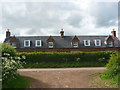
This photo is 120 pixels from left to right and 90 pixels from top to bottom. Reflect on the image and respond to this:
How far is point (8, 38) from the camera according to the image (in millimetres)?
38281

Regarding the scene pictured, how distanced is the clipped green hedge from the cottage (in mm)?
11036

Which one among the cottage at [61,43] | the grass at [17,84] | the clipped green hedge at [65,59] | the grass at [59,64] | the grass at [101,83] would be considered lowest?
the grass at [101,83]

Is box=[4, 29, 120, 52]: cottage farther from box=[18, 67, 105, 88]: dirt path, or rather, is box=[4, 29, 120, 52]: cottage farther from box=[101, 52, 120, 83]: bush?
box=[101, 52, 120, 83]: bush

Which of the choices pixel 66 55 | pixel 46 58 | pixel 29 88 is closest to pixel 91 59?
pixel 66 55

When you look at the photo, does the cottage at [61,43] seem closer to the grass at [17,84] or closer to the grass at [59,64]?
the grass at [59,64]

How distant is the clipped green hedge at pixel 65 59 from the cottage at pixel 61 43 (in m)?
11.0

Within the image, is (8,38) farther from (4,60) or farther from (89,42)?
(4,60)

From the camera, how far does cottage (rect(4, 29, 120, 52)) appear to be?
35.4 m

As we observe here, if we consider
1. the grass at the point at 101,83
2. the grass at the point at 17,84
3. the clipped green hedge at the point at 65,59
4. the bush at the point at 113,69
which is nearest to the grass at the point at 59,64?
the clipped green hedge at the point at 65,59

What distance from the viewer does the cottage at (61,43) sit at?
116 ft

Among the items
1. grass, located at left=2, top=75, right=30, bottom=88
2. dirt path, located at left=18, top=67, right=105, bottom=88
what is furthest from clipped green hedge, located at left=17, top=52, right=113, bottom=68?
grass, located at left=2, top=75, right=30, bottom=88

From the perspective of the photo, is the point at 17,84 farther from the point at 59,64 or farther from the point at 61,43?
the point at 61,43

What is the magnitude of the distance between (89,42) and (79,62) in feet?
45.1

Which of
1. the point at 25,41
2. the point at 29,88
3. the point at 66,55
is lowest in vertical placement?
the point at 29,88
